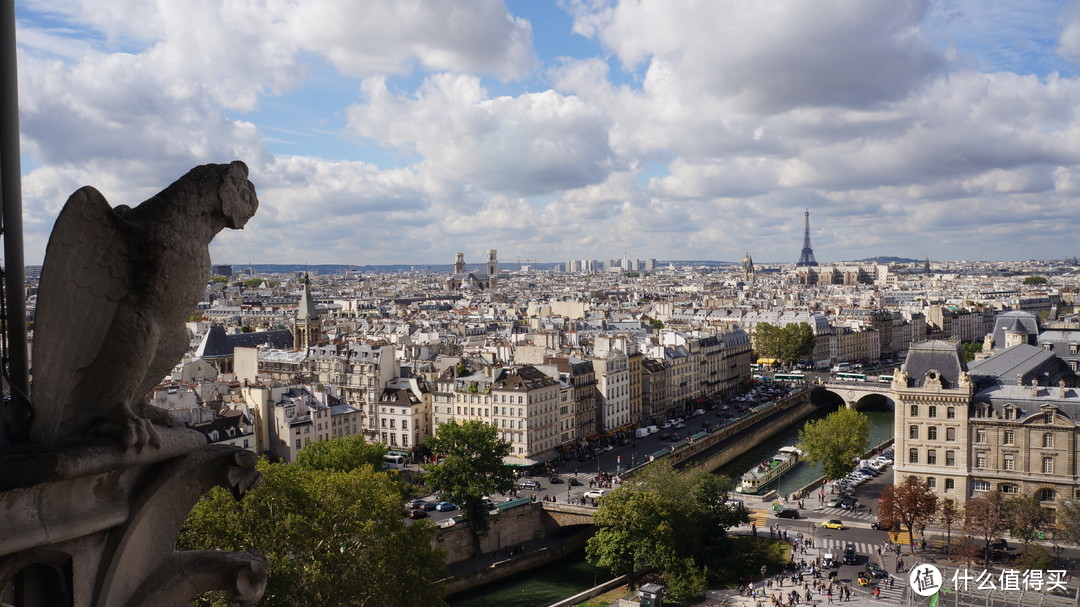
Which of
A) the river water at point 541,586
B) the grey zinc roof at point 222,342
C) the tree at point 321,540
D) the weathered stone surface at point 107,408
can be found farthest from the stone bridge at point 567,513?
the grey zinc roof at point 222,342

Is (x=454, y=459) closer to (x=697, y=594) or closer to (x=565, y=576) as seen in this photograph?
(x=565, y=576)

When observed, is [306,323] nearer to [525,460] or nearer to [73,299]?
[525,460]

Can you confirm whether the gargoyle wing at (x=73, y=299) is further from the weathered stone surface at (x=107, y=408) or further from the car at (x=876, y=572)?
the car at (x=876, y=572)

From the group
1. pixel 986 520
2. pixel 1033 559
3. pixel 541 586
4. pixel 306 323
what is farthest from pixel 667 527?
pixel 306 323

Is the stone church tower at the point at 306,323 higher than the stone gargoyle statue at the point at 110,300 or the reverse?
Result: the reverse

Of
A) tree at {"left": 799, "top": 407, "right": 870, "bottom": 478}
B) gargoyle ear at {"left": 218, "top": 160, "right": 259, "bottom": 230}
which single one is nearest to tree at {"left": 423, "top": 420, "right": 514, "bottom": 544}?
tree at {"left": 799, "top": 407, "right": 870, "bottom": 478}

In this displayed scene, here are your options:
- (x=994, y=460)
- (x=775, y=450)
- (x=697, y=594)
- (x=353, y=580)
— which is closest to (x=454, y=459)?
(x=697, y=594)

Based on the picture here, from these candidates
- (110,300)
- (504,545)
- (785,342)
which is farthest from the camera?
(785,342)
